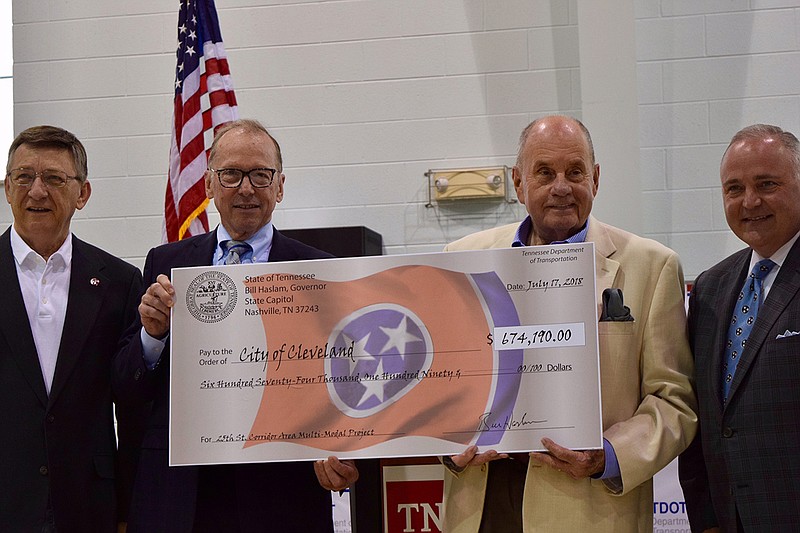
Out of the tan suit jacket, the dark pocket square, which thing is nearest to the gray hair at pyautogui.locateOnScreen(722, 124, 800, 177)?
the tan suit jacket

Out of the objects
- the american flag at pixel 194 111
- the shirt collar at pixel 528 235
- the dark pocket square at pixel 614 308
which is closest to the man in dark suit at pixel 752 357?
the dark pocket square at pixel 614 308

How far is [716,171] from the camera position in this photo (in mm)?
4887

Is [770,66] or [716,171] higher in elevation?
[770,66]

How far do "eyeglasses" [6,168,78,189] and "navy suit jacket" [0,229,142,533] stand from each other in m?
0.20

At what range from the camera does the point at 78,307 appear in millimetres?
2688

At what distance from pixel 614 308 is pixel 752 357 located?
1.25 feet

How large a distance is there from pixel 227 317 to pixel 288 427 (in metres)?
0.34

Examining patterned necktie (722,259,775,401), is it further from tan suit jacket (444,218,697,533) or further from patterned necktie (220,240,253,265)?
patterned necktie (220,240,253,265)

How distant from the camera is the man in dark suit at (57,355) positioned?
254 cm

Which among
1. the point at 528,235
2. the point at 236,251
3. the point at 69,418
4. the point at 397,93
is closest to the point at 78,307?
the point at 69,418

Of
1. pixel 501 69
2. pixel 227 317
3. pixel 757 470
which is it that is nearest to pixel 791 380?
pixel 757 470

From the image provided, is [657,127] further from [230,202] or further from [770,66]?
[230,202]

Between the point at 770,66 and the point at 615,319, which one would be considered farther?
the point at 770,66

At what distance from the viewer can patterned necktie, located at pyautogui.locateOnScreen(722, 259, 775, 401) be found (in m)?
2.43
